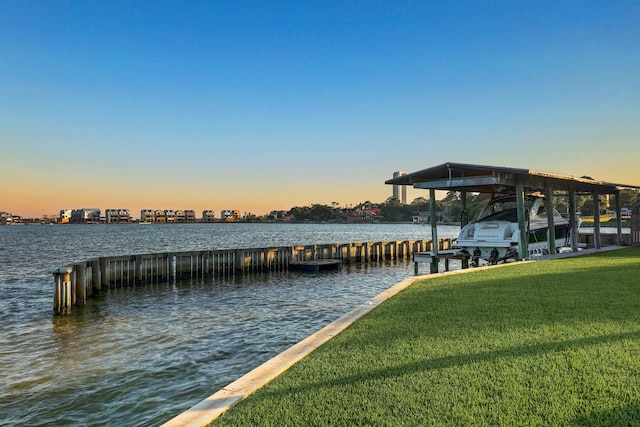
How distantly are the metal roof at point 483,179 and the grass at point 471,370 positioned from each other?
8.35m

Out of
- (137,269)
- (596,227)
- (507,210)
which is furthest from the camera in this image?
(596,227)

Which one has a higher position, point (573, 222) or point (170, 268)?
point (573, 222)

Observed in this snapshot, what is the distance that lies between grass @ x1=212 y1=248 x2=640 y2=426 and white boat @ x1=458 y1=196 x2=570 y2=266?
9475 mm

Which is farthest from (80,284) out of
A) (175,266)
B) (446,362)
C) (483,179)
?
(483,179)

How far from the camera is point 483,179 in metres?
15.6

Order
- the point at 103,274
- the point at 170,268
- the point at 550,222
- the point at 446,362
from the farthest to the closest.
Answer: the point at 170,268, the point at 550,222, the point at 103,274, the point at 446,362

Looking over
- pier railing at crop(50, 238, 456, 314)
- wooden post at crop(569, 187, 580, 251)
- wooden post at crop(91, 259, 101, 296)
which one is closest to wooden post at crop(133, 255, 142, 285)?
pier railing at crop(50, 238, 456, 314)

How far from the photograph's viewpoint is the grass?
3.33 meters

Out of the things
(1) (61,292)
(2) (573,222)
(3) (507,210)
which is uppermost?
(3) (507,210)

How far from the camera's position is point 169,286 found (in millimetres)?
19062

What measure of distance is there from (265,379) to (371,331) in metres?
2.04

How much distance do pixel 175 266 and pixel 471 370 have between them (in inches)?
743

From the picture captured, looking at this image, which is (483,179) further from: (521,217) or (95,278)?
(95,278)

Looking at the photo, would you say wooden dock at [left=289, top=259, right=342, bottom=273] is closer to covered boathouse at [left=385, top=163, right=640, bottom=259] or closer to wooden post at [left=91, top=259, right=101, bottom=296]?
covered boathouse at [left=385, top=163, right=640, bottom=259]
